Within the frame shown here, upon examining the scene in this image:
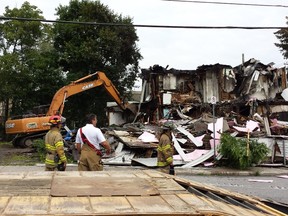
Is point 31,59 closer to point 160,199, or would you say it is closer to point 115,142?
point 115,142

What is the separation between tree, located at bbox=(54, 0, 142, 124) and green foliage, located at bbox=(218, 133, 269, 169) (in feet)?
62.5

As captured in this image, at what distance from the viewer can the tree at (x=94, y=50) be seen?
34844mm

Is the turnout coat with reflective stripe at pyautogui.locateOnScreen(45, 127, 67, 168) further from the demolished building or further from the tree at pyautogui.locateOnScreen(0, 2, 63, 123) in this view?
the tree at pyautogui.locateOnScreen(0, 2, 63, 123)

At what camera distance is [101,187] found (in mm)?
3697

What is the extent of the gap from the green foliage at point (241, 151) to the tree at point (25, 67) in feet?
70.5

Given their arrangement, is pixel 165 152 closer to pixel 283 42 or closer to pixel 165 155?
pixel 165 155

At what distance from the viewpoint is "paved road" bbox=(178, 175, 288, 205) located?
37.1ft

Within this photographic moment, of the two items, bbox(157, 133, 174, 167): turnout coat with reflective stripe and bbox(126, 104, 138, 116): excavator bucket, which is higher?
bbox(126, 104, 138, 116): excavator bucket

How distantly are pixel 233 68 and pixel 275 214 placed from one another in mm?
24703

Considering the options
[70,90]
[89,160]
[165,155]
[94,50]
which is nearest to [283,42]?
[94,50]

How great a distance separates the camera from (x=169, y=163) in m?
10.6

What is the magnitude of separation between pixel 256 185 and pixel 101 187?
1070 cm

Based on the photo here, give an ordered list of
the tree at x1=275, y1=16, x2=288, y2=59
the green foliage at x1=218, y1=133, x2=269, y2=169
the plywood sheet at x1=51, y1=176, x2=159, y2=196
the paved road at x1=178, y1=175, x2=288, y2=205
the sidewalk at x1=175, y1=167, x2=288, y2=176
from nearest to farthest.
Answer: the plywood sheet at x1=51, y1=176, x2=159, y2=196, the paved road at x1=178, y1=175, x2=288, y2=205, the sidewalk at x1=175, y1=167, x2=288, y2=176, the green foliage at x1=218, y1=133, x2=269, y2=169, the tree at x1=275, y1=16, x2=288, y2=59

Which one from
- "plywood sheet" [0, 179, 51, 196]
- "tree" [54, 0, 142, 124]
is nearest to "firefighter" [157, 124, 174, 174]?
"plywood sheet" [0, 179, 51, 196]
